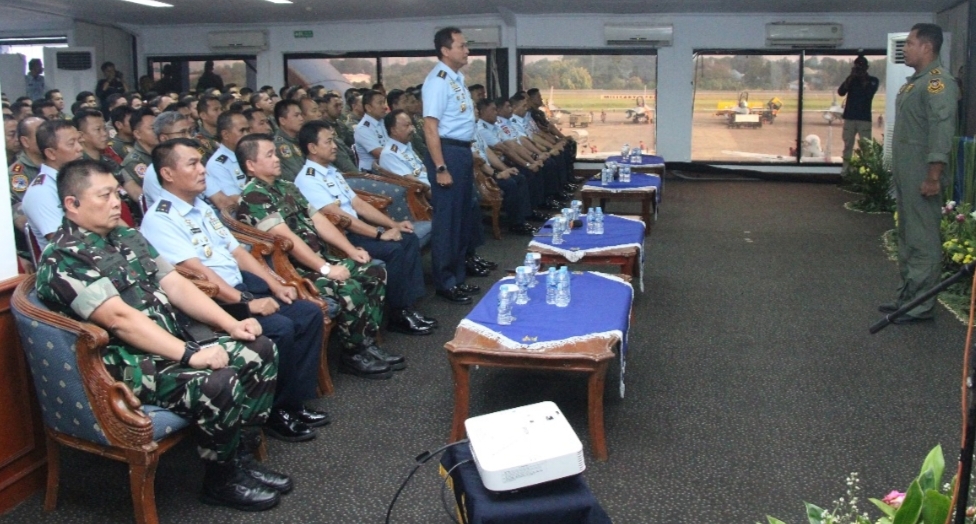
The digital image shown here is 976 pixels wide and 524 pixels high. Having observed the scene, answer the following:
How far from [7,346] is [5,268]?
0.25 m

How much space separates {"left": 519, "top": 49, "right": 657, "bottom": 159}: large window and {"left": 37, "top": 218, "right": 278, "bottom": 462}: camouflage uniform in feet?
29.9

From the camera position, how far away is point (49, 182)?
3.43 metres

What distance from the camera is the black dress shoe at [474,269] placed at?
552 cm

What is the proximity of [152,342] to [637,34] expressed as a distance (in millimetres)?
9249

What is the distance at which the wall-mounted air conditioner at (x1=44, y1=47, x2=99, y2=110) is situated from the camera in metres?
10.9

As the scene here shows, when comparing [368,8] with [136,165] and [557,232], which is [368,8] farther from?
[557,232]

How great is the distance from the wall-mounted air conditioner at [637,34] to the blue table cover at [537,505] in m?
9.35

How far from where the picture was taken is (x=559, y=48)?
11.1 meters

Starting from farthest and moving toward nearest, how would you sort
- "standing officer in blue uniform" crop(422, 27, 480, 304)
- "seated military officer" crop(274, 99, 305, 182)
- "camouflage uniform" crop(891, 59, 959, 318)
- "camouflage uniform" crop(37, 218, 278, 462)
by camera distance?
"seated military officer" crop(274, 99, 305, 182) → "standing officer in blue uniform" crop(422, 27, 480, 304) → "camouflage uniform" crop(891, 59, 959, 318) → "camouflage uniform" crop(37, 218, 278, 462)

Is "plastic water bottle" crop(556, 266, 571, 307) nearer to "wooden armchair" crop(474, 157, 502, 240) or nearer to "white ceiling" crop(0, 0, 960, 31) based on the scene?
"wooden armchair" crop(474, 157, 502, 240)

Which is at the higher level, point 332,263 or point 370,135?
point 370,135

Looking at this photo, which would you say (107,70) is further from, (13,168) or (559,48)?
(13,168)

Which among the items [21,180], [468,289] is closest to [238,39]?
[468,289]

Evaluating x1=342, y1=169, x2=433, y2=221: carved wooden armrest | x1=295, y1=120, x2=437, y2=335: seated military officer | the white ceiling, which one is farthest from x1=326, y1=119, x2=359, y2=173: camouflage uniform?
the white ceiling
